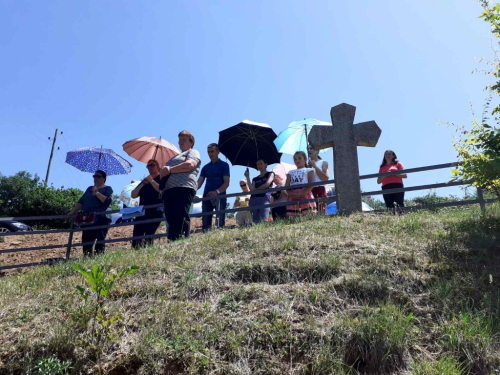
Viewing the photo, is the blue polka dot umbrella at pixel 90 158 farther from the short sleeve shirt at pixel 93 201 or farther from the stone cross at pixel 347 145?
the stone cross at pixel 347 145

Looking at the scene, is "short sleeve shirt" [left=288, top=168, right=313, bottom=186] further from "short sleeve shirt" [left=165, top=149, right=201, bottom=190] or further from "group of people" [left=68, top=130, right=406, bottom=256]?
"short sleeve shirt" [left=165, top=149, right=201, bottom=190]

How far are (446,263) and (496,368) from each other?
143 cm

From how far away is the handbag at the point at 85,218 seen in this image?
27.1 feet

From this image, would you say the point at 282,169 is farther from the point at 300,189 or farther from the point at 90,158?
the point at 90,158

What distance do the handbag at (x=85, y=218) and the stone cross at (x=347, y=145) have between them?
497cm

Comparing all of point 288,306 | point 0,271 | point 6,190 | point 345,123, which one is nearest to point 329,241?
point 288,306

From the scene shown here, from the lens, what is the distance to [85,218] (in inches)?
326

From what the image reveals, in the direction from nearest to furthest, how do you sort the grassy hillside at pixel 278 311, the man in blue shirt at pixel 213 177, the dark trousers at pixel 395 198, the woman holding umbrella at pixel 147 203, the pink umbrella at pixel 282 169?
the grassy hillside at pixel 278 311 < the dark trousers at pixel 395 198 < the woman holding umbrella at pixel 147 203 < the man in blue shirt at pixel 213 177 < the pink umbrella at pixel 282 169

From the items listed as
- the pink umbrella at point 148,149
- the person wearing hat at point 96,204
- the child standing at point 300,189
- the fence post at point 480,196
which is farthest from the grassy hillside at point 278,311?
the pink umbrella at point 148,149

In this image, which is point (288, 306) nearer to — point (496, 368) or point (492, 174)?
point (496, 368)

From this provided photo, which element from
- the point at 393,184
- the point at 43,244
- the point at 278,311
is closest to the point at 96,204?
the point at 393,184

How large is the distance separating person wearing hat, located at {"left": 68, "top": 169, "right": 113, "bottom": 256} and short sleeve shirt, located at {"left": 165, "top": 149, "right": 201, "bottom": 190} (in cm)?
255

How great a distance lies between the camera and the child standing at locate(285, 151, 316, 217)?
7348 mm

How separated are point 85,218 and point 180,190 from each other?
320cm
